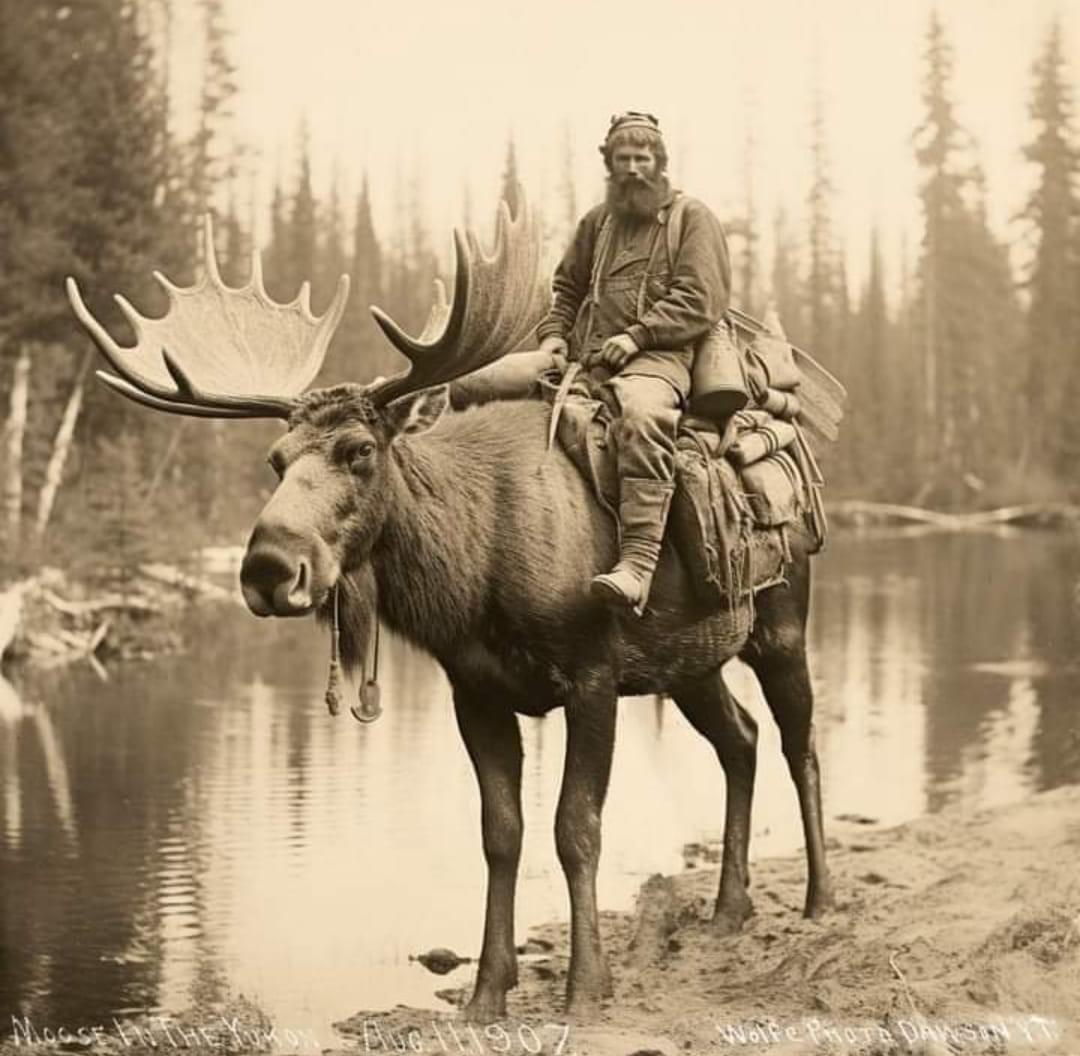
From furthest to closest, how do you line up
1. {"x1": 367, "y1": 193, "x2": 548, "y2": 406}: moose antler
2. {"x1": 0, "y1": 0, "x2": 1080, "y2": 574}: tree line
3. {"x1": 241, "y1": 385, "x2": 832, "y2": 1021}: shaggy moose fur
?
1. {"x1": 0, "y1": 0, "x2": 1080, "y2": 574}: tree line
2. {"x1": 367, "y1": 193, "x2": 548, "y2": 406}: moose antler
3. {"x1": 241, "y1": 385, "x2": 832, "y2": 1021}: shaggy moose fur

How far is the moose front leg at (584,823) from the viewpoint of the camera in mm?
5070

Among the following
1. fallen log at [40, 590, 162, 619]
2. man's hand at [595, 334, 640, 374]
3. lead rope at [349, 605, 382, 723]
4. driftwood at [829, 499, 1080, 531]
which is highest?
man's hand at [595, 334, 640, 374]

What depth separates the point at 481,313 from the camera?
4902 millimetres

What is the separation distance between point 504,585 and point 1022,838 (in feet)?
11.9

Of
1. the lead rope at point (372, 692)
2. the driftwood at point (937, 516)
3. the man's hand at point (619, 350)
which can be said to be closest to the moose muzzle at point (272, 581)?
the lead rope at point (372, 692)

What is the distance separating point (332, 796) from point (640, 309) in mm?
4033

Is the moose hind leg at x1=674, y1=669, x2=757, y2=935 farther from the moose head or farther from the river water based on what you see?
the moose head

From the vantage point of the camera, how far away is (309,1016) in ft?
17.8

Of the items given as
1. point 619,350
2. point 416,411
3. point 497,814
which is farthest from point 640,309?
point 497,814

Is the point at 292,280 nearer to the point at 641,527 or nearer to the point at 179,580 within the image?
the point at 179,580

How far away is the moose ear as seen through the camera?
4.82 m

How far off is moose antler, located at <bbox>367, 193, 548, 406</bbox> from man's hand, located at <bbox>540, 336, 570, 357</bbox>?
A: 575mm

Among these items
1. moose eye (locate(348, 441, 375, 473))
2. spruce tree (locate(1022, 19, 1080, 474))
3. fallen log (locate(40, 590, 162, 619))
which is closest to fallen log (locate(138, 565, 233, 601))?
fallen log (locate(40, 590, 162, 619))

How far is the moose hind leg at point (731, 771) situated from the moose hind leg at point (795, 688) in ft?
0.49
